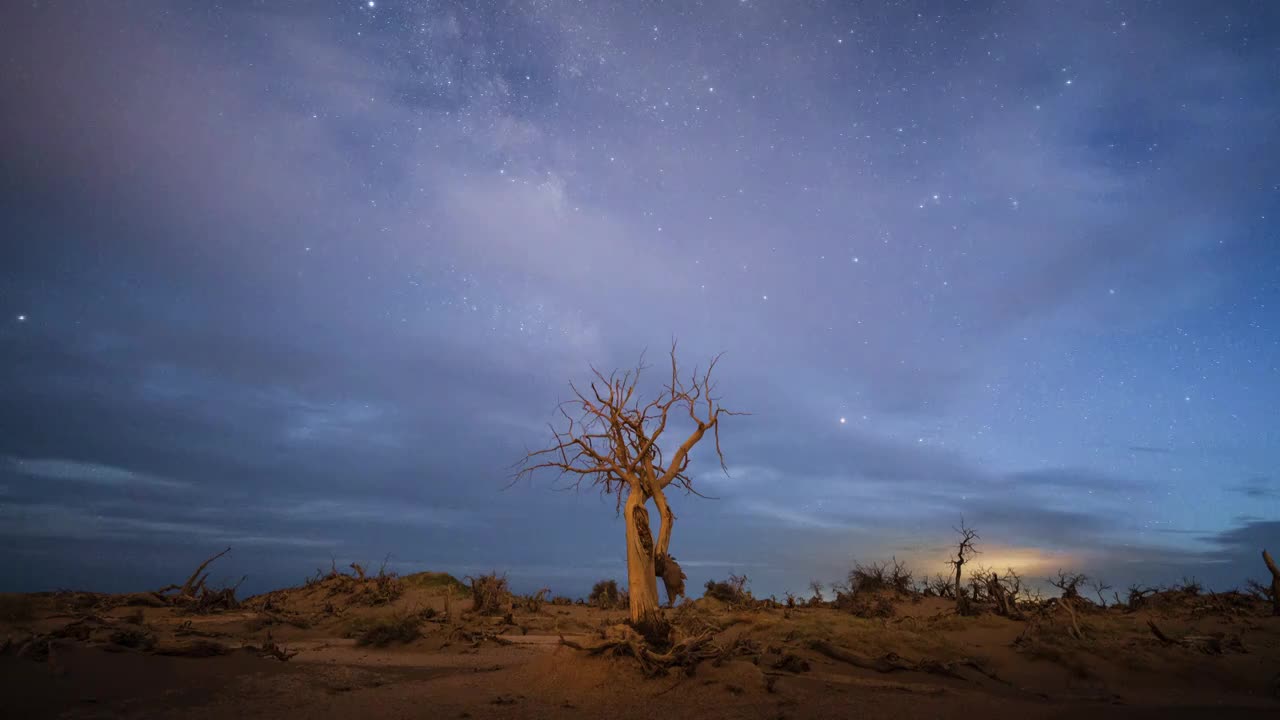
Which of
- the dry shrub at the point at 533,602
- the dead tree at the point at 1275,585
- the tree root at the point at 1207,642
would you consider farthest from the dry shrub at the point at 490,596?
the dead tree at the point at 1275,585

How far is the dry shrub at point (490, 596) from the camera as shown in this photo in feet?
75.1

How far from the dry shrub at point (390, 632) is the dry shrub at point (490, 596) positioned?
6433mm

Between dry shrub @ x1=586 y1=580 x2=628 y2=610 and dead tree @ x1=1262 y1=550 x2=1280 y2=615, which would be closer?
dead tree @ x1=1262 y1=550 x2=1280 y2=615

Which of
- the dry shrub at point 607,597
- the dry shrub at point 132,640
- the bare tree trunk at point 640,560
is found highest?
the bare tree trunk at point 640,560

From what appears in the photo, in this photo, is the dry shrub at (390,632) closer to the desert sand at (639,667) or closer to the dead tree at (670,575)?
the desert sand at (639,667)

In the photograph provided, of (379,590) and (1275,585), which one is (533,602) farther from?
(1275,585)

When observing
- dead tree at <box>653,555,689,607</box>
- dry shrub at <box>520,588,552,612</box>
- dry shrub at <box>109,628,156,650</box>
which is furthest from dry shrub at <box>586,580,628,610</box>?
dry shrub at <box>109,628,156,650</box>

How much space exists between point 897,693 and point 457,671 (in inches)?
346

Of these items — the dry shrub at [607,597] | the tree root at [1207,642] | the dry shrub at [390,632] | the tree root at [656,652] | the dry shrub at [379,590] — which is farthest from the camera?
the dry shrub at [607,597]

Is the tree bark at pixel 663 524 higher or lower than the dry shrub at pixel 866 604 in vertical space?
higher

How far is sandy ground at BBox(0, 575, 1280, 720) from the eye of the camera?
8977mm

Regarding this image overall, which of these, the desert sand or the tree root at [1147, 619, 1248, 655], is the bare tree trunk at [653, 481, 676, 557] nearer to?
the desert sand

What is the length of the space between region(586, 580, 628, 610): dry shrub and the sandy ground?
36.7 ft

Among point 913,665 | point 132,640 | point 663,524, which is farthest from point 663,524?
point 132,640
